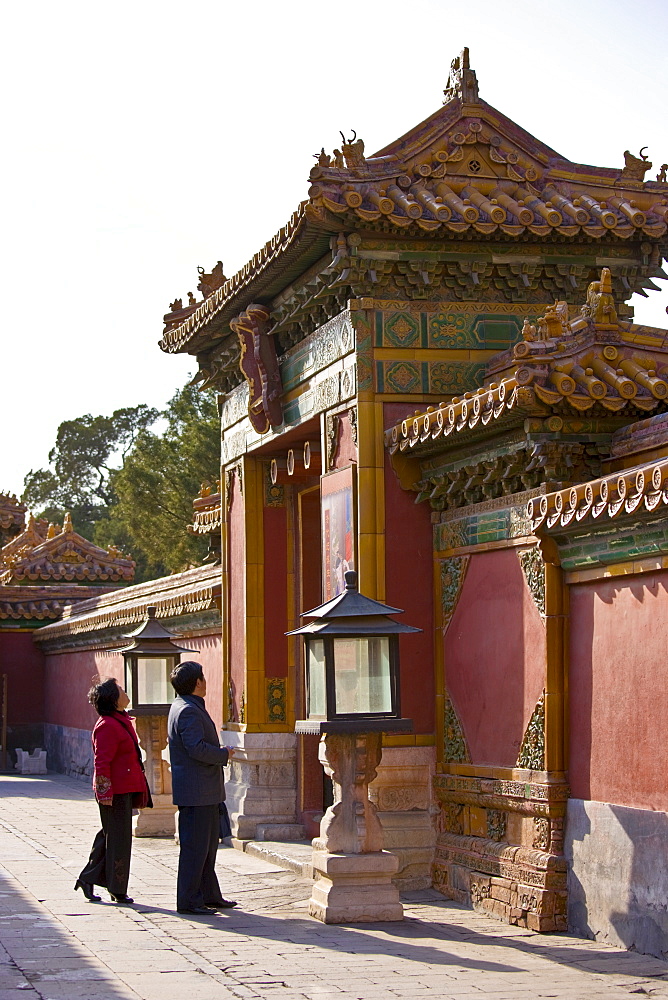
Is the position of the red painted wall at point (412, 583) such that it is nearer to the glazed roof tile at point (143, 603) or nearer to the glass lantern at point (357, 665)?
the glass lantern at point (357, 665)

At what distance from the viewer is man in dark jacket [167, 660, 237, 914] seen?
937 centimetres

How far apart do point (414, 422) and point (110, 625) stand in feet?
40.8

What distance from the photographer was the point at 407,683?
10781 millimetres

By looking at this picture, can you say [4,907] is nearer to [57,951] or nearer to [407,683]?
[57,951]

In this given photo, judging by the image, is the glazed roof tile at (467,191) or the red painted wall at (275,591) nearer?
the glazed roof tile at (467,191)

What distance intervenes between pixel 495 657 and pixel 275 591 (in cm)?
480

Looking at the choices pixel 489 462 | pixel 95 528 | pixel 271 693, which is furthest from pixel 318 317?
pixel 95 528

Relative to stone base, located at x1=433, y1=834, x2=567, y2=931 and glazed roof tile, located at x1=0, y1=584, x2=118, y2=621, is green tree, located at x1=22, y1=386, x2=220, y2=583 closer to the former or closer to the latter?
glazed roof tile, located at x1=0, y1=584, x2=118, y2=621

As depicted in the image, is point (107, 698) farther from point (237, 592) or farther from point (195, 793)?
point (237, 592)

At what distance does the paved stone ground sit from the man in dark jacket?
8.3 inches

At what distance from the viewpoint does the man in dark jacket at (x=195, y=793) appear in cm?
937

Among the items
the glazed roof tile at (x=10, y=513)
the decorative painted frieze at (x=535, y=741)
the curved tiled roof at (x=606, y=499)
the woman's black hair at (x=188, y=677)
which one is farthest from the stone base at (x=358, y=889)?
the glazed roof tile at (x=10, y=513)

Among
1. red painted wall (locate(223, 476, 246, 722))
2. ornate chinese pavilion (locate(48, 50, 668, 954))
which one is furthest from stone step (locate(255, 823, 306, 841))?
red painted wall (locate(223, 476, 246, 722))

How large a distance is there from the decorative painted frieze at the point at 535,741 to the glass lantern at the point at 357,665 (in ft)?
2.68
